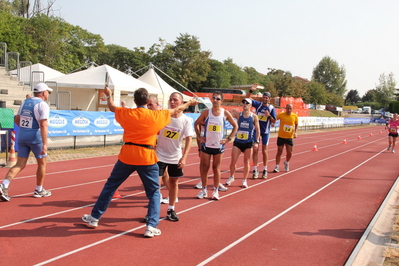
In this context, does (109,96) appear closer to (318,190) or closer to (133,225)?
(133,225)

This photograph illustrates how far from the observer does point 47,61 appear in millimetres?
44062

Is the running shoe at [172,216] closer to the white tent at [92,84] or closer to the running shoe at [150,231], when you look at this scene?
the running shoe at [150,231]

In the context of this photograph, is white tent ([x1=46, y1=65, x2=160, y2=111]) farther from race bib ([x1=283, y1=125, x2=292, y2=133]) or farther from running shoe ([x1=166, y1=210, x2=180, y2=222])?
running shoe ([x1=166, y1=210, x2=180, y2=222])

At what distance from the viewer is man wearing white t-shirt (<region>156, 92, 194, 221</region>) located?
6105 mm

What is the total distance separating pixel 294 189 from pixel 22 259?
21.4 feet

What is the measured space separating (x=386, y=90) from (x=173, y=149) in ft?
387

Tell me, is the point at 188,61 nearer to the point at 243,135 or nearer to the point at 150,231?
the point at 243,135

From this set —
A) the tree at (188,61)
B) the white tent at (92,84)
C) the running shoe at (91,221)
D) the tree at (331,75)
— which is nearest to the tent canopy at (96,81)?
the white tent at (92,84)

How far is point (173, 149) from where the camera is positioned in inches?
246

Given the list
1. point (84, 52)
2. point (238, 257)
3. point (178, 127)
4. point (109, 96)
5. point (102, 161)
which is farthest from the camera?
point (84, 52)

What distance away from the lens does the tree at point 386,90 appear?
358 feet

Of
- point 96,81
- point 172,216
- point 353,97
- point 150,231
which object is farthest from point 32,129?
point 353,97

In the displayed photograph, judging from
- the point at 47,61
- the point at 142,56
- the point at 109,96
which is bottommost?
the point at 109,96

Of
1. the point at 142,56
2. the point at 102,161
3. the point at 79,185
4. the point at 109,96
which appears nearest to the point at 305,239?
the point at 109,96
